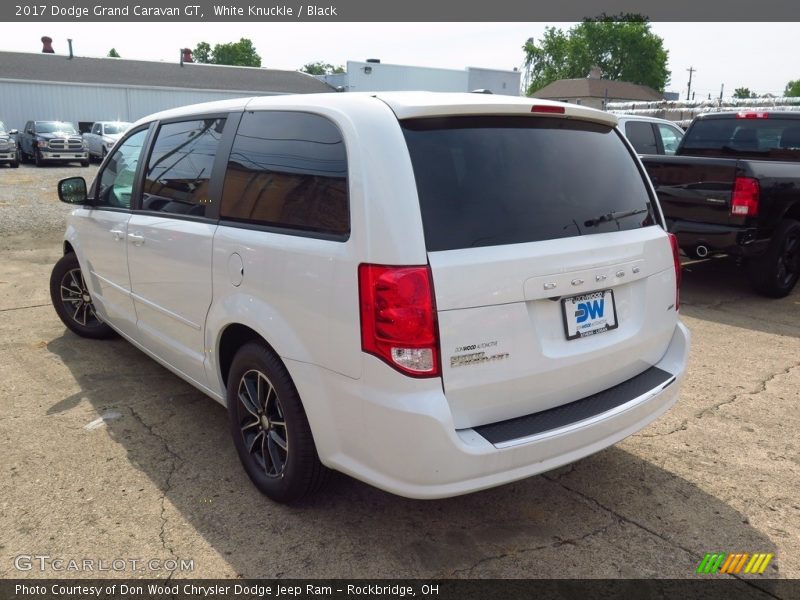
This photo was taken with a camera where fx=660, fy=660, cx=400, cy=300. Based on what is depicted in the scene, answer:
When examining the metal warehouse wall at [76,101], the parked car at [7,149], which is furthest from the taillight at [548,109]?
the metal warehouse wall at [76,101]

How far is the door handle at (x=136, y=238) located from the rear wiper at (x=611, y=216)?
2.63 metres

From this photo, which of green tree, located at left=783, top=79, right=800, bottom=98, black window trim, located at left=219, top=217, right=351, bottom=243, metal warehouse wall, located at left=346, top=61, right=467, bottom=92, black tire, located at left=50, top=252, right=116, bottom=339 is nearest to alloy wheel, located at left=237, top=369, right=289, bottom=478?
black window trim, located at left=219, top=217, right=351, bottom=243

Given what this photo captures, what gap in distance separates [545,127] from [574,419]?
1.26 m

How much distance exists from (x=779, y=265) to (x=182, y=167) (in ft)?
20.9

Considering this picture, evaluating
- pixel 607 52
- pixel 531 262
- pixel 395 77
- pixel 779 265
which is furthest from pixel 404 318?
pixel 607 52

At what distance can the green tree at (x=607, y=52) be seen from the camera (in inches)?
3260

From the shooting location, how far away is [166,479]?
338 cm

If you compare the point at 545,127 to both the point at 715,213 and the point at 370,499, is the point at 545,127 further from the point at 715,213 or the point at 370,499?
the point at 715,213

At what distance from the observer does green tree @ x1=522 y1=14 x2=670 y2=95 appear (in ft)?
272

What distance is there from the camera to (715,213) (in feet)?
22.4

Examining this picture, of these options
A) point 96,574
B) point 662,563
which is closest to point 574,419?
point 662,563

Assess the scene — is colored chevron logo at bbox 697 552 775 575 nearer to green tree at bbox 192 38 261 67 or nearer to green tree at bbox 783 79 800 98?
green tree at bbox 192 38 261 67

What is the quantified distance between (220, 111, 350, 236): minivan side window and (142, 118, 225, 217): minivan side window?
0.24 meters

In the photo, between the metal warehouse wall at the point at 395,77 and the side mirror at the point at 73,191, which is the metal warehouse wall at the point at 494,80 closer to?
the metal warehouse wall at the point at 395,77
